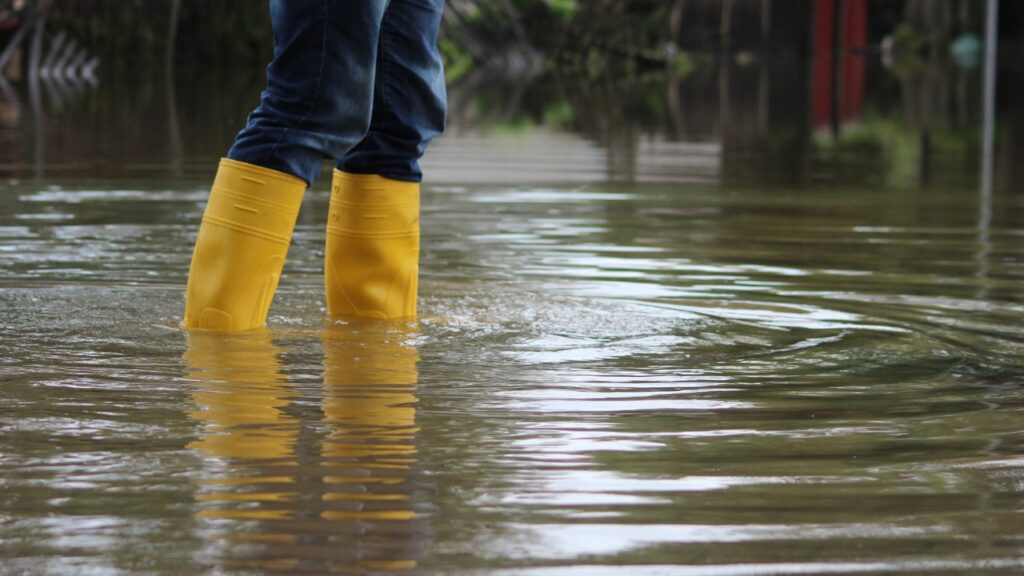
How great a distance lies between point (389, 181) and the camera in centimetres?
300

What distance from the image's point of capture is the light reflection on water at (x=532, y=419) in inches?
61.3

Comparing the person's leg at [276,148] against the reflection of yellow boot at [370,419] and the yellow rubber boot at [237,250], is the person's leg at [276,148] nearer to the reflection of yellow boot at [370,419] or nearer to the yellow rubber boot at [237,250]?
the yellow rubber boot at [237,250]

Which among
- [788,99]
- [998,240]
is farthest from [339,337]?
[788,99]

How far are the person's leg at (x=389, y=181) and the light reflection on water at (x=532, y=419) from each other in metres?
0.08

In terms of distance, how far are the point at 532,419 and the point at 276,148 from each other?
816 millimetres

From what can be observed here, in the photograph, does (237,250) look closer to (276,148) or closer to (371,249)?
(276,148)

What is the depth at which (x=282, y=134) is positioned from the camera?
106 inches

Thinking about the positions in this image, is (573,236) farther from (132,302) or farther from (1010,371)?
(1010,371)

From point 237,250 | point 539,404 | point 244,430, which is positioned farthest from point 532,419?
point 237,250

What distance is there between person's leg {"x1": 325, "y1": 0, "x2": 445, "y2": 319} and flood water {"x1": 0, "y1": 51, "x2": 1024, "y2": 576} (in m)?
0.09

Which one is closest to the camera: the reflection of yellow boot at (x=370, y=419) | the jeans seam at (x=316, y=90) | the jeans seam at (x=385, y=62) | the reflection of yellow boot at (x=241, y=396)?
the reflection of yellow boot at (x=370, y=419)

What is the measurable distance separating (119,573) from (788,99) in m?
12.7

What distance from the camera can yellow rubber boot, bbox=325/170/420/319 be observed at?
2943 mm

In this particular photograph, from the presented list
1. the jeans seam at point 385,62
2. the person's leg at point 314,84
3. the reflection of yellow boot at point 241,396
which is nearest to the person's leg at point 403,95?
the jeans seam at point 385,62
